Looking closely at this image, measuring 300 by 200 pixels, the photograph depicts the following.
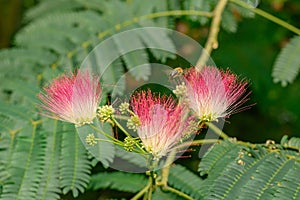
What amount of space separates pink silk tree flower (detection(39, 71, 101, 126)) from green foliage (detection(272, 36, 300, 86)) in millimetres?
934

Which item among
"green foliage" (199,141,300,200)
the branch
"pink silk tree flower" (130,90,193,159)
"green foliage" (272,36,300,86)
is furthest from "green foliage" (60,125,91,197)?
"green foliage" (272,36,300,86)

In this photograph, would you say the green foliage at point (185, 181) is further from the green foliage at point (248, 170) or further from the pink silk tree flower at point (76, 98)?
the pink silk tree flower at point (76, 98)

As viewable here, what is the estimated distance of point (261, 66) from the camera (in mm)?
2688

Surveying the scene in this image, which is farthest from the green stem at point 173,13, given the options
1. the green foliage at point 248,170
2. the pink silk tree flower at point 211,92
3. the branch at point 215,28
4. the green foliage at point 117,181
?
the pink silk tree flower at point 211,92

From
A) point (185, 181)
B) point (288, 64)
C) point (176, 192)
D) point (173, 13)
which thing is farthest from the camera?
point (173, 13)

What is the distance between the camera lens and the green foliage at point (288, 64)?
1958mm

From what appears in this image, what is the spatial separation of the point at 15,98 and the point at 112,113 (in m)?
0.84

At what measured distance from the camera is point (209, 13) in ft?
7.29

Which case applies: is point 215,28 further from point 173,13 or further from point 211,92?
point 211,92

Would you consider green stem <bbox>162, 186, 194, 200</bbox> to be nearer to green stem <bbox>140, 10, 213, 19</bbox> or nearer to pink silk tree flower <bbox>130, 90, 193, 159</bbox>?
pink silk tree flower <bbox>130, 90, 193, 159</bbox>

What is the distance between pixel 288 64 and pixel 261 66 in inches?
27.1

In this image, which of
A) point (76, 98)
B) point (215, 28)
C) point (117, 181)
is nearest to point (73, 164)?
point (117, 181)

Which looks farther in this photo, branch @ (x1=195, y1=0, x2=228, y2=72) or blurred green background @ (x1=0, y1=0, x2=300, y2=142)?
blurred green background @ (x1=0, y1=0, x2=300, y2=142)

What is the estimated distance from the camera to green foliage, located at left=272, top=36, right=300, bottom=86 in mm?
1958
